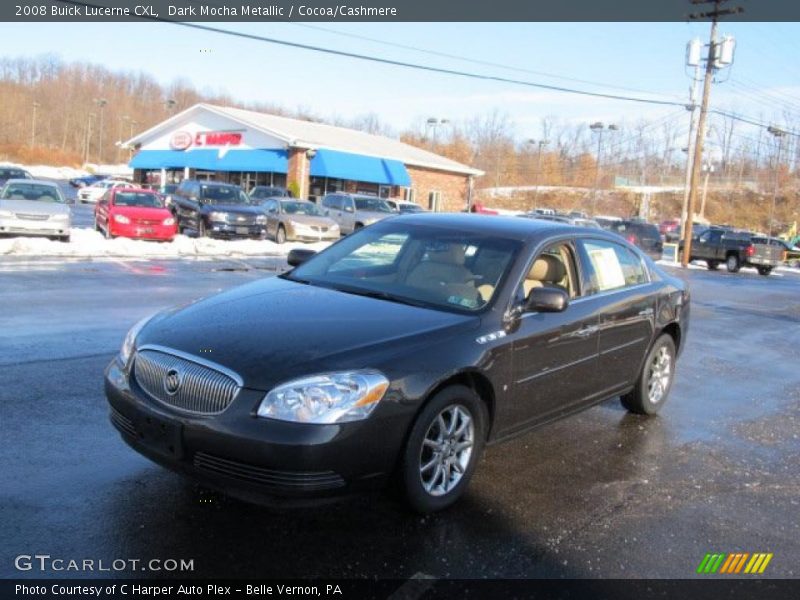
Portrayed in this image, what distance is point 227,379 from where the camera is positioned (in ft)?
11.7

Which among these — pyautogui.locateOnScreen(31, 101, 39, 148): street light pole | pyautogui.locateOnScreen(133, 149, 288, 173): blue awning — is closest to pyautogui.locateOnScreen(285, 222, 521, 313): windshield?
pyautogui.locateOnScreen(133, 149, 288, 173): blue awning

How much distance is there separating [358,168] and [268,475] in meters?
38.2

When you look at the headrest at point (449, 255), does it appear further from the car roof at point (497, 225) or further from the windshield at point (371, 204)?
the windshield at point (371, 204)

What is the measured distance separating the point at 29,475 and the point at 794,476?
16.0 feet

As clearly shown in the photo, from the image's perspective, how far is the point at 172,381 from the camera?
371 cm

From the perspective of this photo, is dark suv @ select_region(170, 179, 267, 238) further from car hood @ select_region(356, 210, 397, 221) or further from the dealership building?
the dealership building

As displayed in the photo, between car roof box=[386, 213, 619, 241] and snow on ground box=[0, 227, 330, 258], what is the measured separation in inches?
508

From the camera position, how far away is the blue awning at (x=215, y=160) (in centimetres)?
3984

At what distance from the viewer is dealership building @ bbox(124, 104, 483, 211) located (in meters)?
39.3

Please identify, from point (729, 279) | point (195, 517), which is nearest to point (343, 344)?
point (195, 517)

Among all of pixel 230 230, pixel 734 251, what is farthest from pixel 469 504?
pixel 734 251

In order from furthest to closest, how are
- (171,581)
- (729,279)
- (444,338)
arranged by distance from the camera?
(729,279) < (444,338) < (171,581)

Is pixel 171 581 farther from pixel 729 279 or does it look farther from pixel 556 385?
pixel 729 279

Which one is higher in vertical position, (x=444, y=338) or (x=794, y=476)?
(x=444, y=338)
